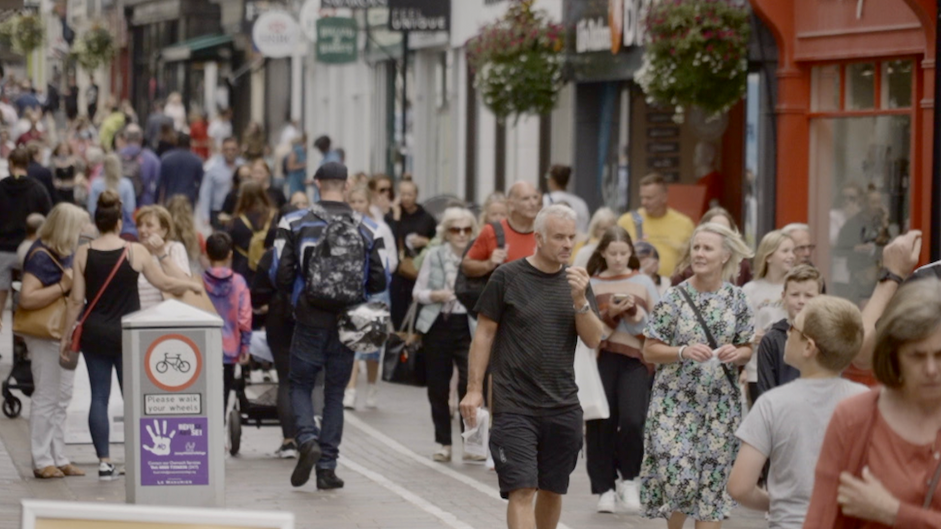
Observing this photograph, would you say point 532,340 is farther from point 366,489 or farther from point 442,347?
point 442,347

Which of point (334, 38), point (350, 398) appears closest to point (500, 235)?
point (350, 398)

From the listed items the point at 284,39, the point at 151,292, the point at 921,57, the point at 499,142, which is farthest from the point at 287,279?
the point at 284,39

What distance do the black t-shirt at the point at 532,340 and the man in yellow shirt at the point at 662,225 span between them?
230 inches

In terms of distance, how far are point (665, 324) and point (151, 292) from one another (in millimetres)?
4534

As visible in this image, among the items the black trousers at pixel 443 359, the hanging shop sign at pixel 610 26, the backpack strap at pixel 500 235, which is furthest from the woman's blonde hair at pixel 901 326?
the hanging shop sign at pixel 610 26

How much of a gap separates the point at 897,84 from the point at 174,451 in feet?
26.7

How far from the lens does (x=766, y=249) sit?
11.0 meters

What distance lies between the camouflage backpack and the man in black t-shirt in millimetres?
2428

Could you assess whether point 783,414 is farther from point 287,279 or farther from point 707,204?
point 707,204

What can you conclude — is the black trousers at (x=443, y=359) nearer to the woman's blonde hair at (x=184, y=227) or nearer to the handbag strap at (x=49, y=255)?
the woman's blonde hair at (x=184, y=227)

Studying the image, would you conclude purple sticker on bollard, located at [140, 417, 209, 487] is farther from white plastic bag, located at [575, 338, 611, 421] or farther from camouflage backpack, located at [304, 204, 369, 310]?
white plastic bag, located at [575, 338, 611, 421]

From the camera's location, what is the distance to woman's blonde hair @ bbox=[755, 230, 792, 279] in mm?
10969

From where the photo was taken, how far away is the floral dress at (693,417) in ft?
28.5

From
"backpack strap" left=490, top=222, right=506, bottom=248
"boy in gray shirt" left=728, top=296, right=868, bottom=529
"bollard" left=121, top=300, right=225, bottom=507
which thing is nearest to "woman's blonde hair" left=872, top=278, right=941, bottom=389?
"boy in gray shirt" left=728, top=296, right=868, bottom=529
